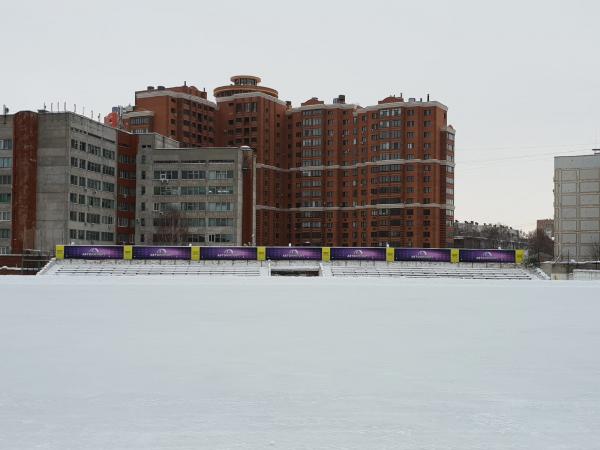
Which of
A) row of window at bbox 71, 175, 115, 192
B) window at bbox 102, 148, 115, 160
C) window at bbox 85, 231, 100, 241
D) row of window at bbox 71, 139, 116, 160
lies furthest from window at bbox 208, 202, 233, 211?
window at bbox 85, 231, 100, 241

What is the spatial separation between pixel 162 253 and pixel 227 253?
7641 millimetres

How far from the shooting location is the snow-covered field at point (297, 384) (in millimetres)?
7344

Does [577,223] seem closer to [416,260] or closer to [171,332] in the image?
[416,260]

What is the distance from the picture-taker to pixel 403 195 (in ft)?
534

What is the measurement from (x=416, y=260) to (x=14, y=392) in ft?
231

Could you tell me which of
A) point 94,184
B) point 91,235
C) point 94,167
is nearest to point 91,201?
point 94,184

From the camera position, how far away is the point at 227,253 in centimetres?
7806

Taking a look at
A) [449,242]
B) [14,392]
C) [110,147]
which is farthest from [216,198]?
[14,392]

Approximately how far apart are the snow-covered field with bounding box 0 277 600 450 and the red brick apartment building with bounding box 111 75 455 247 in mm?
143829

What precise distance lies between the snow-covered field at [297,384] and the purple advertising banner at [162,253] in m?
58.2

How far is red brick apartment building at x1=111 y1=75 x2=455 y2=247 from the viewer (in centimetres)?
16125

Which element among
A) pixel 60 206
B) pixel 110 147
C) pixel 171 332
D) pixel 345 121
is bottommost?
pixel 171 332

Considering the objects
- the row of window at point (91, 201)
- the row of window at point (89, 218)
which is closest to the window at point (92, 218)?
the row of window at point (89, 218)

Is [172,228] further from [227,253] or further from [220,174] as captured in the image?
[227,253]
